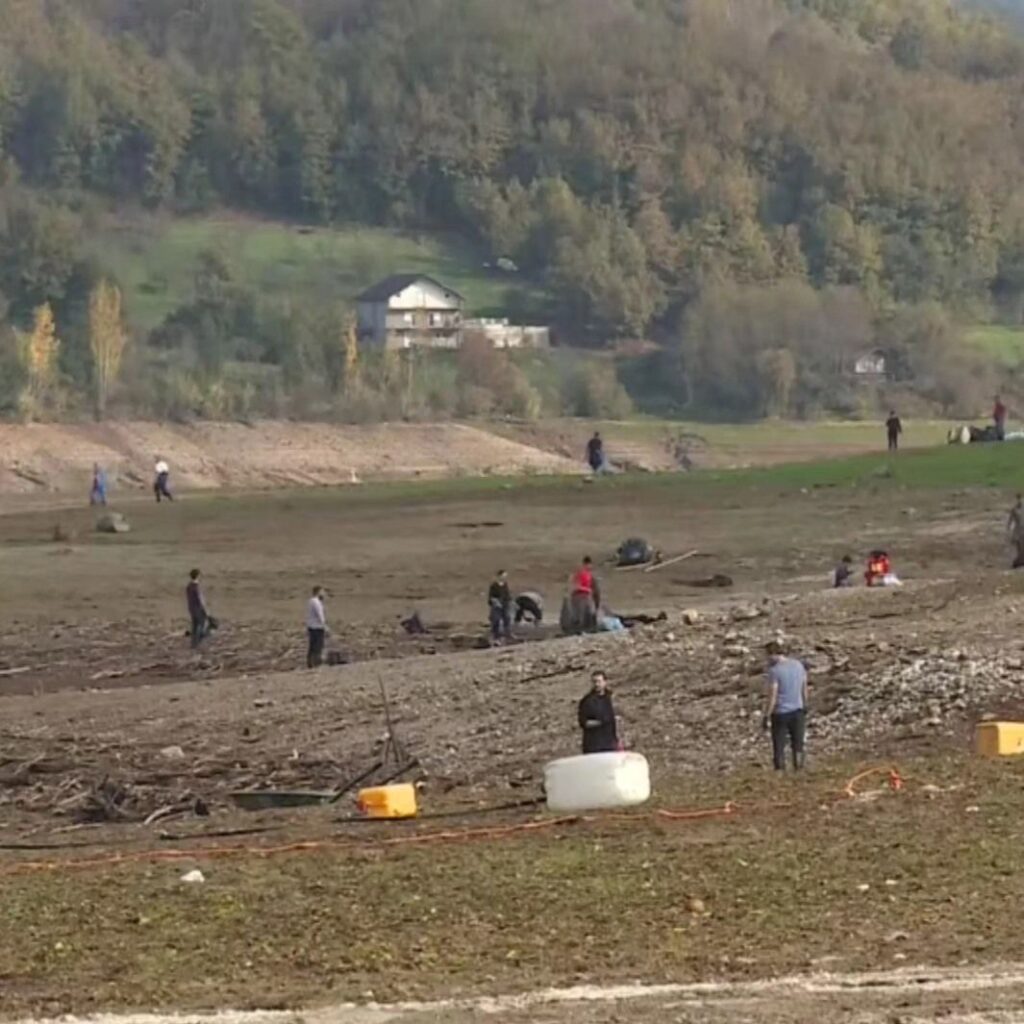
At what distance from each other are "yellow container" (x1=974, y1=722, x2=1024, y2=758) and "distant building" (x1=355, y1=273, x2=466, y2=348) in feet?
324

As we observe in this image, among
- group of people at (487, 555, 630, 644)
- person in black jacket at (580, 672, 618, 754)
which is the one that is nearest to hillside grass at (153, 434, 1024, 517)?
group of people at (487, 555, 630, 644)

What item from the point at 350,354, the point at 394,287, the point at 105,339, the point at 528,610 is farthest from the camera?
the point at 394,287

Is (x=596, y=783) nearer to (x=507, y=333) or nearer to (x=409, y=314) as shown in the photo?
(x=507, y=333)

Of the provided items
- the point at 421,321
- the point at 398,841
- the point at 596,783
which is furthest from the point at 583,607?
the point at 421,321

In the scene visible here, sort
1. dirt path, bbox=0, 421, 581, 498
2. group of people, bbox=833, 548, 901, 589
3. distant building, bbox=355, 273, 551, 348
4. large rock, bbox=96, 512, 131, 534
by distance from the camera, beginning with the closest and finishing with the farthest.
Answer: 1. group of people, bbox=833, 548, 901, 589
2. large rock, bbox=96, 512, 131, 534
3. dirt path, bbox=0, 421, 581, 498
4. distant building, bbox=355, 273, 551, 348

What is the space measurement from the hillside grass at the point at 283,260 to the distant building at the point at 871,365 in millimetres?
19181

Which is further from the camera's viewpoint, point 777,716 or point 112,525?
point 112,525

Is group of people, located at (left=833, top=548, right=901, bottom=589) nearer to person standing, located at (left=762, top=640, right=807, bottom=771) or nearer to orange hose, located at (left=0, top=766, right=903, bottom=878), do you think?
person standing, located at (left=762, top=640, right=807, bottom=771)

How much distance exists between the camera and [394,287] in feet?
407

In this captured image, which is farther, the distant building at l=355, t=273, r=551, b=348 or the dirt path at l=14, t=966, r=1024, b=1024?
the distant building at l=355, t=273, r=551, b=348

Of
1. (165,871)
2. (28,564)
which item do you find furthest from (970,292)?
(165,871)

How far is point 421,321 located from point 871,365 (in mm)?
20839

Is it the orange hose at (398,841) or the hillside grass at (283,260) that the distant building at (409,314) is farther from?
the orange hose at (398,841)

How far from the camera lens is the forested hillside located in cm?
11544
